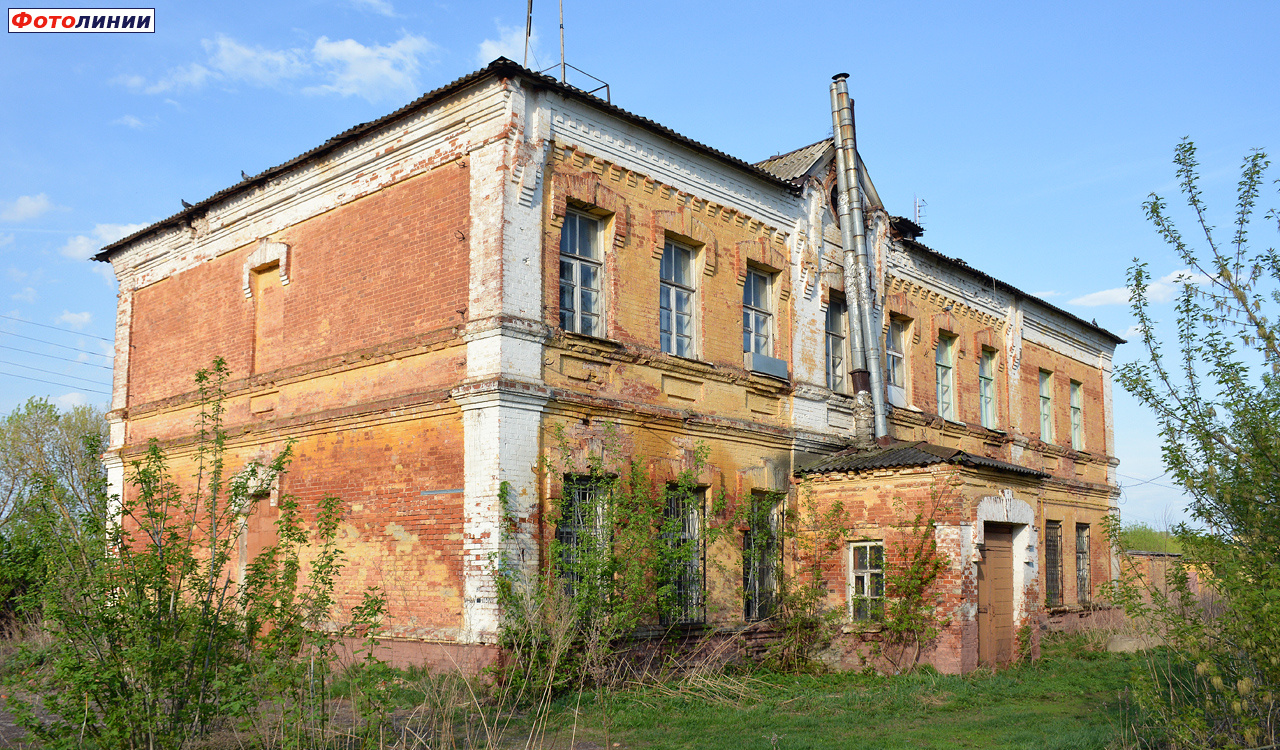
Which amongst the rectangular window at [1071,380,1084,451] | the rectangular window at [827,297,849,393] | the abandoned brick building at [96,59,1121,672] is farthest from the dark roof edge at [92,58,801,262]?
the rectangular window at [1071,380,1084,451]

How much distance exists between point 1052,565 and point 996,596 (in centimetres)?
661

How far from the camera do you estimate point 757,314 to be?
48.8 ft

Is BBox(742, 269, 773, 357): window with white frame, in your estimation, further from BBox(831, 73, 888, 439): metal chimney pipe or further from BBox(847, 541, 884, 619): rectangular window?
BBox(847, 541, 884, 619): rectangular window

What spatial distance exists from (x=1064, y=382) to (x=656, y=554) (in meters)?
15.5

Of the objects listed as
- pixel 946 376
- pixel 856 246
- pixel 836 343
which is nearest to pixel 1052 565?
pixel 946 376

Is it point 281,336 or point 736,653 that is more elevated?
point 281,336

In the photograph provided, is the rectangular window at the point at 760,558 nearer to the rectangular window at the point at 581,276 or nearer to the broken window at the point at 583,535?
the broken window at the point at 583,535

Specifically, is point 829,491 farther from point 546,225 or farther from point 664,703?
point 546,225

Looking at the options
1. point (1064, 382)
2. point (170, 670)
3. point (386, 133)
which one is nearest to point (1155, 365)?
point (170, 670)

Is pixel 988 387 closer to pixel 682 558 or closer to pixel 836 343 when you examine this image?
pixel 836 343

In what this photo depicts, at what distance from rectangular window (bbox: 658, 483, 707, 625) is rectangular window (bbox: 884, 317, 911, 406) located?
5.76m

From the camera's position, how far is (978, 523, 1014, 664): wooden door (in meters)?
13.7

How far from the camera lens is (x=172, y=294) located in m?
16.3

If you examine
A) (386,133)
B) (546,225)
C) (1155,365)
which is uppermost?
(386,133)
